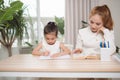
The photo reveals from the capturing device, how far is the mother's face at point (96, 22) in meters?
2.08

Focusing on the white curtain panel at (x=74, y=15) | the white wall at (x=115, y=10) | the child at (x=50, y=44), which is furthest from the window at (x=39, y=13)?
the child at (x=50, y=44)

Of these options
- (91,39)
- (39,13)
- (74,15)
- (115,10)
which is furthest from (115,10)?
(91,39)

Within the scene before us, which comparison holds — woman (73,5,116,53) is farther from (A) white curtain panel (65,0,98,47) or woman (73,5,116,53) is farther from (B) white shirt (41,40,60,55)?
(A) white curtain panel (65,0,98,47)

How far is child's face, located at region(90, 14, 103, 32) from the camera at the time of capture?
6.83ft

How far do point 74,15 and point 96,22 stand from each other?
316 centimetres

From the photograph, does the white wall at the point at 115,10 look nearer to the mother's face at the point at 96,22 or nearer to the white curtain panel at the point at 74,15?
the white curtain panel at the point at 74,15

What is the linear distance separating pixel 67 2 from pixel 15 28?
1.42 meters

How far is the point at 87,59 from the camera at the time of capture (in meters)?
1.93

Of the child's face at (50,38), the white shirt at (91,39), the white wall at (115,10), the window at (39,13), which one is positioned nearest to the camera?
the white shirt at (91,39)

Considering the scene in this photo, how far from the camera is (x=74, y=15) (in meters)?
5.22

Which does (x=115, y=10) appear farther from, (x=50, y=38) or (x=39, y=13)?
(x=50, y=38)

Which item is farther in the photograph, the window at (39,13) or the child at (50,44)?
the window at (39,13)

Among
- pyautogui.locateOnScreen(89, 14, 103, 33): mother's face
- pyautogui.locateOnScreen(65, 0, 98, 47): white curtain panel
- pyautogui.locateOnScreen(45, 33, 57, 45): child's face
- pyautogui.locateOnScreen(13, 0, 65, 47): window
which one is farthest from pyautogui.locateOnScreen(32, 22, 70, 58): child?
pyautogui.locateOnScreen(13, 0, 65, 47): window

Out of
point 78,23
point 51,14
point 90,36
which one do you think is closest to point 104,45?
point 90,36
